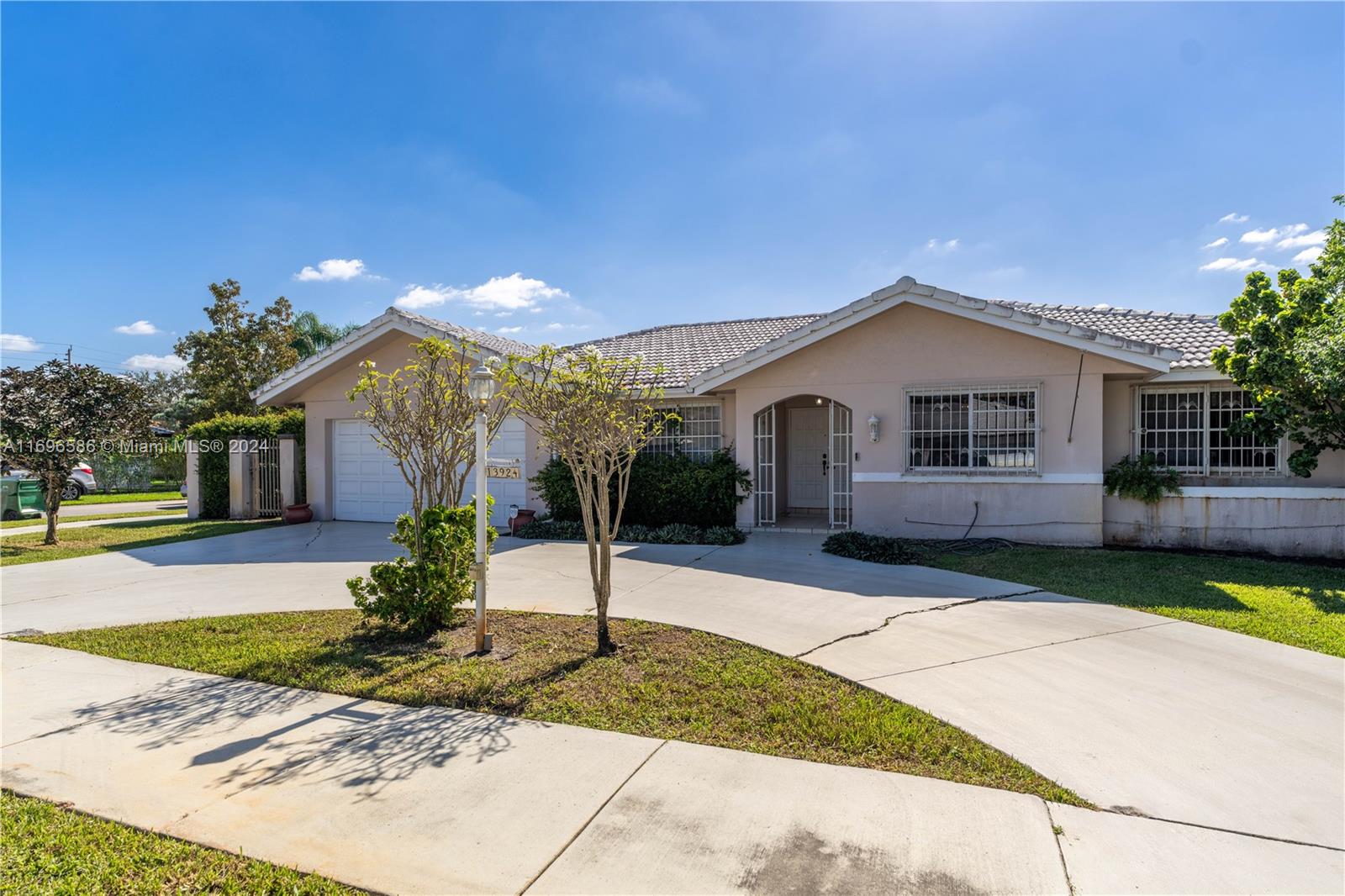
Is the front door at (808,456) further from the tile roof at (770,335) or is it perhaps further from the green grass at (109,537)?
the green grass at (109,537)

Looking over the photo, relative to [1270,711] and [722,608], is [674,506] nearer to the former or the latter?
[722,608]

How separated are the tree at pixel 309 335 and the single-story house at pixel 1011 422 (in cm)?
1574

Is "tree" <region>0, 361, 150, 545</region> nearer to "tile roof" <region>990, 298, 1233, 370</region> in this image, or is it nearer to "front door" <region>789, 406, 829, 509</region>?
"front door" <region>789, 406, 829, 509</region>

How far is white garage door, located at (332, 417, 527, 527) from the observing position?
14367mm

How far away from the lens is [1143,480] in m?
10.6

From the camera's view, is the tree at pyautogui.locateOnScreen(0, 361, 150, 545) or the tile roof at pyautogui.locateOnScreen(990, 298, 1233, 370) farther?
the tree at pyautogui.locateOnScreen(0, 361, 150, 545)

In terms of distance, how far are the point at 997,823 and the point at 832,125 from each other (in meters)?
10.8

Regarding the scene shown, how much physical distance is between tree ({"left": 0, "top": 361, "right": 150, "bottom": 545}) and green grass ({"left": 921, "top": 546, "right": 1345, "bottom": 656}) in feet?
50.7

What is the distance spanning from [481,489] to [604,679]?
76.2 inches

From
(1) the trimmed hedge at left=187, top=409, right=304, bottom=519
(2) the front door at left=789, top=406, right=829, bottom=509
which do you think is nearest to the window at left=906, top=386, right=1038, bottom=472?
(2) the front door at left=789, top=406, right=829, bottom=509

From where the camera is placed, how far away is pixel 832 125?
1097cm

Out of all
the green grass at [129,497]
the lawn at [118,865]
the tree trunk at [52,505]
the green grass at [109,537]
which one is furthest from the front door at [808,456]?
the green grass at [129,497]

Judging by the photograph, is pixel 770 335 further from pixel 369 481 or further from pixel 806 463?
pixel 369 481

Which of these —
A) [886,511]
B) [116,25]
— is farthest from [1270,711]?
[116,25]
